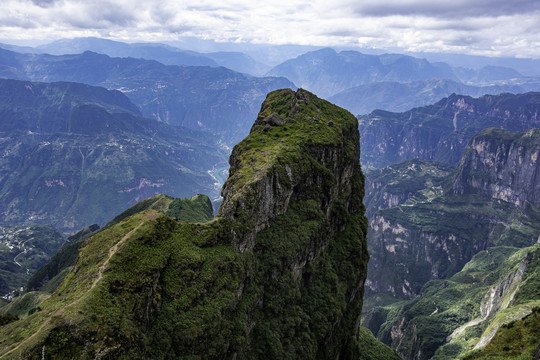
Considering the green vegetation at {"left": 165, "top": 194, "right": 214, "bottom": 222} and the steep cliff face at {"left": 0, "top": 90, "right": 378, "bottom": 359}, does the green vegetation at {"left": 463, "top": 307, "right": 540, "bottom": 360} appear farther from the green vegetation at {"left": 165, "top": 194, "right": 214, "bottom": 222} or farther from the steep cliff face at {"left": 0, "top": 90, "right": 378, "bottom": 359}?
the green vegetation at {"left": 165, "top": 194, "right": 214, "bottom": 222}

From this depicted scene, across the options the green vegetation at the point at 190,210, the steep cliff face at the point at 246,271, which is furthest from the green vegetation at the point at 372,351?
the green vegetation at the point at 190,210

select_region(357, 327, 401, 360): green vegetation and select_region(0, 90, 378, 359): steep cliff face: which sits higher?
select_region(0, 90, 378, 359): steep cliff face

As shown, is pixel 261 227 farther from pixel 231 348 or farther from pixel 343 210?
pixel 343 210

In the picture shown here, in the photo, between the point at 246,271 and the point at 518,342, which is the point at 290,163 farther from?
the point at 518,342

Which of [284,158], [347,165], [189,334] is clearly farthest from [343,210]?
[189,334]

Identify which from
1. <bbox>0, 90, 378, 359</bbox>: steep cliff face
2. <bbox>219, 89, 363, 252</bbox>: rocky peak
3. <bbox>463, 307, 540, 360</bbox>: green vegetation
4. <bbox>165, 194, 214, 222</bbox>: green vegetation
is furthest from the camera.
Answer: <bbox>165, 194, 214, 222</bbox>: green vegetation

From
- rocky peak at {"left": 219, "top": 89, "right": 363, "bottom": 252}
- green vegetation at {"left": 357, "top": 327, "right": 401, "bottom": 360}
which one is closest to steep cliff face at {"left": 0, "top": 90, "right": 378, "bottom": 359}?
rocky peak at {"left": 219, "top": 89, "right": 363, "bottom": 252}

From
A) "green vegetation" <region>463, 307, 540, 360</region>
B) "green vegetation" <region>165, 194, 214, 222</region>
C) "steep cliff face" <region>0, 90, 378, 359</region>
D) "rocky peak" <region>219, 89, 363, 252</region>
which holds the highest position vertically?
"rocky peak" <region>219, 89, 363, 252</region>

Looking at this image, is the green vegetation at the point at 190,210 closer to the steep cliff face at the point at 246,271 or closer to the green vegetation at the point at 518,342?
the steep cliff face at the point at 246,271
